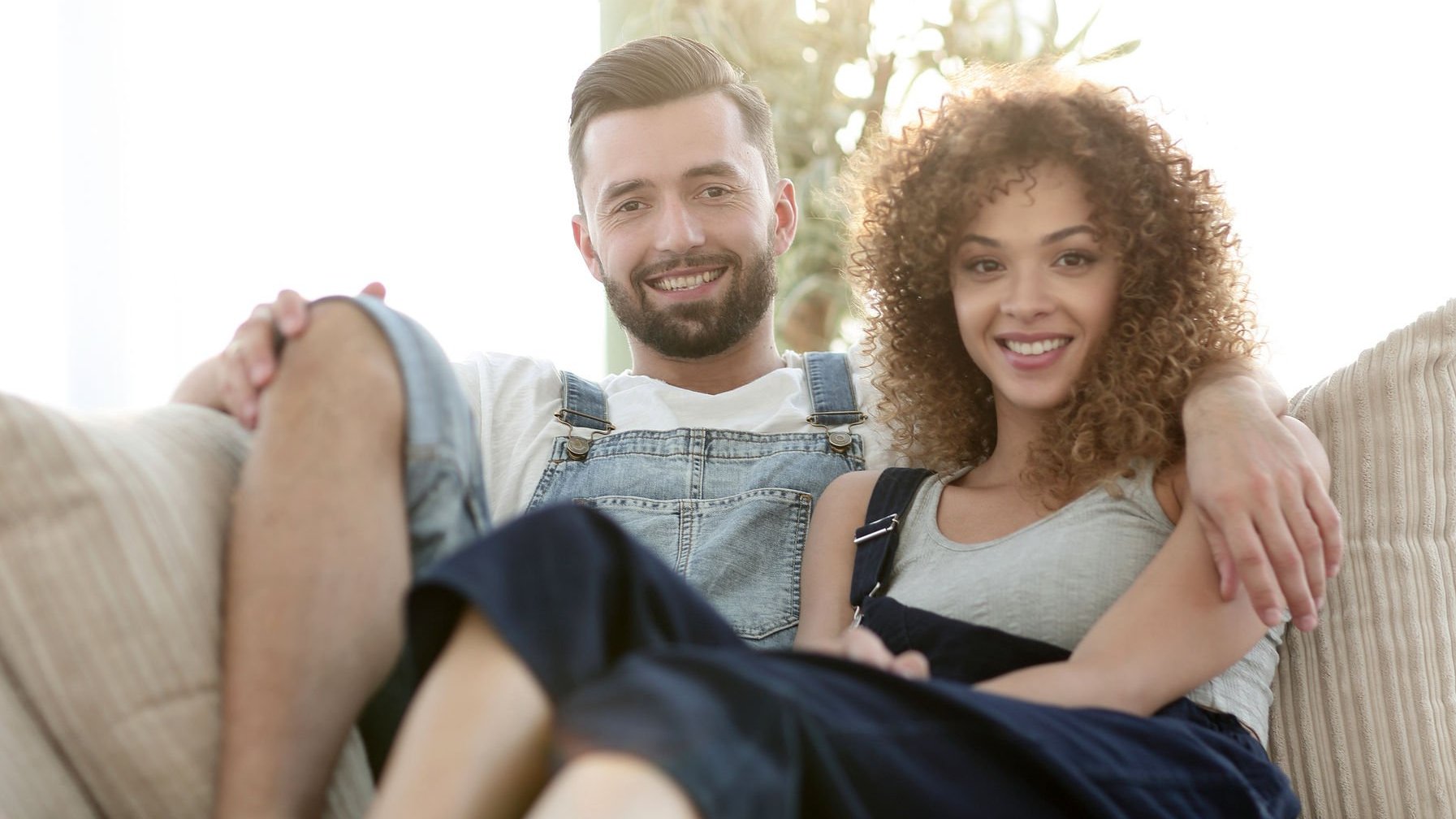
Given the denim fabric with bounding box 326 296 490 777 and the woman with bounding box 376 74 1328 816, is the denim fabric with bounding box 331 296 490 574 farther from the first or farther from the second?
the woman with bounding box 376 74 1328 816

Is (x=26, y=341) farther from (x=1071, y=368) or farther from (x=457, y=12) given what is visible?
(x=1071, y=368)

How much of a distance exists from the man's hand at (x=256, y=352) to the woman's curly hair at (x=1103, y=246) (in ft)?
2.07

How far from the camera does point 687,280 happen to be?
1.69 meters

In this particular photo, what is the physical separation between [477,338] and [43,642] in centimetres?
172

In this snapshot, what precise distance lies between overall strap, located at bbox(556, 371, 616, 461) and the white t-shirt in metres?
0.01

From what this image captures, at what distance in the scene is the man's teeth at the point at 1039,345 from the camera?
1212 millimetres

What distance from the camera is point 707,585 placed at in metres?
1.34

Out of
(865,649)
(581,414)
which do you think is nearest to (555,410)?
(581,414)

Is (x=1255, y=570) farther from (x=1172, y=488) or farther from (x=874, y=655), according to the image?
(x=874, y=655)

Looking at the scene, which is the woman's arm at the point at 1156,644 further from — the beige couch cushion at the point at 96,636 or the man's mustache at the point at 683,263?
the man's mustache at the point at 683,263

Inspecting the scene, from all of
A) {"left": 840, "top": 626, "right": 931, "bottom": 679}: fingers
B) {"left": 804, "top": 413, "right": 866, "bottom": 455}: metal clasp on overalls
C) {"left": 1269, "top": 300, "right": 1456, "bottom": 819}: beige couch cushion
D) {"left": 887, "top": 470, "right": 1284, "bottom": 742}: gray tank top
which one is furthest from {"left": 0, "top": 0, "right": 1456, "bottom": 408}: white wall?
{"left": 840, "top": 626, "right": 931, "bottom": 679}: fingers

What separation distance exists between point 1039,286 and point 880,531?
28 cm

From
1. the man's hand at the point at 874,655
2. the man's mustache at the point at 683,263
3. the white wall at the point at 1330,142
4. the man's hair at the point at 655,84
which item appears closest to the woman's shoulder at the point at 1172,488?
the man's hand at the point at 874,655

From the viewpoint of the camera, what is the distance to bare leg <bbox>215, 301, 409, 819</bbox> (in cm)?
78
